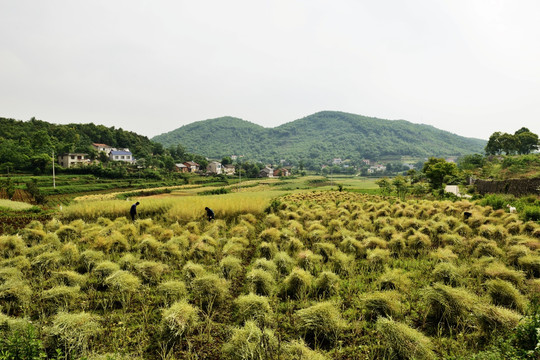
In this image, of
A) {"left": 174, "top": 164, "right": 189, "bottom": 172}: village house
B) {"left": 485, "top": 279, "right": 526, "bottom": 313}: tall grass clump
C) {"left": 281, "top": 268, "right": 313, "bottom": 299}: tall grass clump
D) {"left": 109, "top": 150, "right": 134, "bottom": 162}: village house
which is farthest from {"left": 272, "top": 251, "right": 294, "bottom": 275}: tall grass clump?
{"left": 109, "top": 150, "right": 134, "bottom": 162}: village house

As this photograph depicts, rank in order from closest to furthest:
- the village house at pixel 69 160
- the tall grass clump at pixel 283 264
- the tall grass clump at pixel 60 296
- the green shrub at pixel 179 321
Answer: the green shrub at pixel 179 321
the tall grass clump at pixel 60 296
the tall grass clump at pixel 283 264
the village house at pixel 69 160

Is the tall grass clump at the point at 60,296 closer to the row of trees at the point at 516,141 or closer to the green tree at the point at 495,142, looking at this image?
the row of trees at the point at 516,141

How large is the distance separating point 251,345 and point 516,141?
8349 cm

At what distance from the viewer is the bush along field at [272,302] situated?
12.3ft

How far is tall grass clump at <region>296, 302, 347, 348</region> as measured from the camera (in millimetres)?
4223

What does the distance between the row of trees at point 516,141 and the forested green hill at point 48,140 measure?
3731 inches

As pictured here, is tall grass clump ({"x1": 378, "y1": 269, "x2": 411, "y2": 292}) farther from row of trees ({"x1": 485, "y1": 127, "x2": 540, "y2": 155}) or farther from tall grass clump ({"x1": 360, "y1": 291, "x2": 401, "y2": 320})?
row of trees ({"x1": 485, "y1": 127, "x2": 540, "y2": 155})

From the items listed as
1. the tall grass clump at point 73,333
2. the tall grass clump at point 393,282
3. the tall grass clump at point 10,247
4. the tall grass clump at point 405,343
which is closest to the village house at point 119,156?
the tall grass clump at point 10,247

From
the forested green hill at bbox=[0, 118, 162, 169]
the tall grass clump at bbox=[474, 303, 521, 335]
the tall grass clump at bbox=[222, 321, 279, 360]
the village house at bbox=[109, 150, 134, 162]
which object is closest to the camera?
the tall grass clump at bbox=[222, 321, 279, 360]

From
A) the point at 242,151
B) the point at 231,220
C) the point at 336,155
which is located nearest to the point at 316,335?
→ the point at 231,220

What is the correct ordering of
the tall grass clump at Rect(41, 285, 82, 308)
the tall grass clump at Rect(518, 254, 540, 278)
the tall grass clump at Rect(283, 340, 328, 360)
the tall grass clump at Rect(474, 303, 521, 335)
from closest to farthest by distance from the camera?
the tall grass clump at Rect(283, 340, 328, 360)
the tall grass clump at Rect(474, 303, 521, 335)
the tall grass clump at Rect(41, 285, 82, 308)
the tall grass clump at Rect(518, 254, 540, 278)

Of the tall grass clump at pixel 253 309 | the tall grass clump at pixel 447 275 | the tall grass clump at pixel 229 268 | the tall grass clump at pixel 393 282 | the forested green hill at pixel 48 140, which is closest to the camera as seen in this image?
the tall grass clump at pixel 253 309

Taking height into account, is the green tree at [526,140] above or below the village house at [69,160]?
above

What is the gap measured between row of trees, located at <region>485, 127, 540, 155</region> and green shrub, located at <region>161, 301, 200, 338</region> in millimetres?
82780
